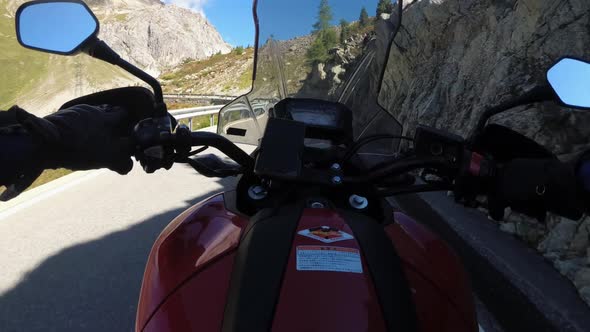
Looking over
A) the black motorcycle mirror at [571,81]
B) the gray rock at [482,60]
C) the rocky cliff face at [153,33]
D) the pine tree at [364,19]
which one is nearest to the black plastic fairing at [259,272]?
the black motorcycle mirror at [571,81]

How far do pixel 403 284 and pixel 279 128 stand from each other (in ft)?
2.05

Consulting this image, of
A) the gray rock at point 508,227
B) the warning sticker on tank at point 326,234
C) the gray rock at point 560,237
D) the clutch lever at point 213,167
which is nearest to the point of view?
the warning sticker on tank at point 326,234

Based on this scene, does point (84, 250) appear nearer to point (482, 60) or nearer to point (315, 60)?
point (315, 60)

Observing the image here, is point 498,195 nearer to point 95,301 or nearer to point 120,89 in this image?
point 120,89

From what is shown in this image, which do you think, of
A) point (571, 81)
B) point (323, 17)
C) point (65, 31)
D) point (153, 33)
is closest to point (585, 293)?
point (571, 81)

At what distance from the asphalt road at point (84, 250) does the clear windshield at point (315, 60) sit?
1.67 m

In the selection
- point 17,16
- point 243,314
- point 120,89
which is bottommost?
point 243,314

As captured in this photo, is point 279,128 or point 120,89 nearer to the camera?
point 279,128

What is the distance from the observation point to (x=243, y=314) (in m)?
0.85

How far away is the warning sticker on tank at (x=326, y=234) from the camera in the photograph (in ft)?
3.29

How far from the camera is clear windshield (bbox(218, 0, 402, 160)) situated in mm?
1971

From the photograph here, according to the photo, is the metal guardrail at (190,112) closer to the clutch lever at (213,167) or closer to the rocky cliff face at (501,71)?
the rocky cliff face at (501,71)

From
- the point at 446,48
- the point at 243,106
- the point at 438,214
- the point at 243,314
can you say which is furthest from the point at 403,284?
the point at 446,48

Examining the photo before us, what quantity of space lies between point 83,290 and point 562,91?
3.17m
